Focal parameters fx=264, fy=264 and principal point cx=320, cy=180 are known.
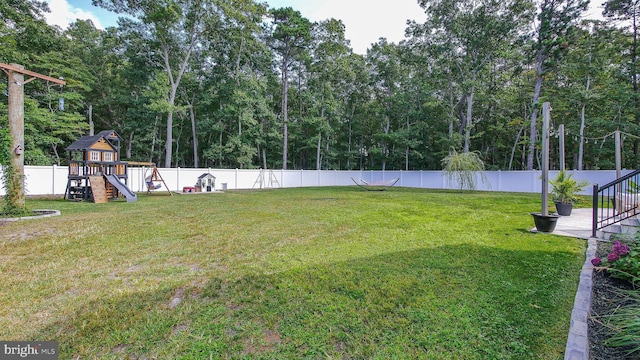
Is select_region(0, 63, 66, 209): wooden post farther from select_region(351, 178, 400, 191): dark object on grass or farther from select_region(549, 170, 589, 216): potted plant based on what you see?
select_region(549, 170, 589, 216): potted plant

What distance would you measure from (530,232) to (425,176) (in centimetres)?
1330

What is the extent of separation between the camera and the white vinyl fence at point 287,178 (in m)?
9.63

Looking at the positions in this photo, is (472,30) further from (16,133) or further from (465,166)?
(16,133)

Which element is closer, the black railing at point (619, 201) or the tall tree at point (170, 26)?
the black railing at point (619, 201)

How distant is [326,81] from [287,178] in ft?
28.2

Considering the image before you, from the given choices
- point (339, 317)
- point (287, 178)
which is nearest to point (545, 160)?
point (339, 317)

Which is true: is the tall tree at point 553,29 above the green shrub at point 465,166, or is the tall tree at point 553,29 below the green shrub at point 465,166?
above

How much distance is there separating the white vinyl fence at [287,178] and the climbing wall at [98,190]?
1.37 m

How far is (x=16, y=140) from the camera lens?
5.54 meters

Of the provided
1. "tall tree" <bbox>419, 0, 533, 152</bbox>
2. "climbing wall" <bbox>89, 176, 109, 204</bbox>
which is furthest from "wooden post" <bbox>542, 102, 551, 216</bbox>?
"tall tree" <bbox>419, 0, 533, 152</bbox>

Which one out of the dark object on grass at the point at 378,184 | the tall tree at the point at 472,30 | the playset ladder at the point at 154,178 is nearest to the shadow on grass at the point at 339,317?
the playset ladder at the point at 154,178

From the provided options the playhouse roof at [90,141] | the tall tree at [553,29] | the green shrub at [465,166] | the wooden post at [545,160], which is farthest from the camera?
the tall tree at [553,29]

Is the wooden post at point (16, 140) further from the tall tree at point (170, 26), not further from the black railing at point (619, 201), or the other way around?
the black railing at point (619, 201)

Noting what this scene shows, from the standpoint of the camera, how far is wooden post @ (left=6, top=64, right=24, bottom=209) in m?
5.39
